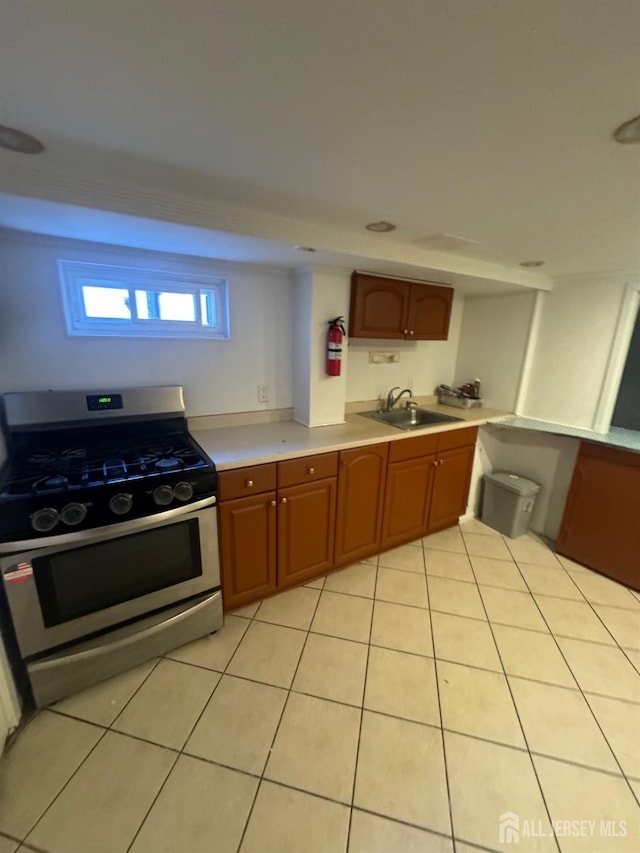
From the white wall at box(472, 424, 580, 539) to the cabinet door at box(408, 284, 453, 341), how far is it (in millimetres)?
906

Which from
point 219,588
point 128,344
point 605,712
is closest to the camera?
point 605,712

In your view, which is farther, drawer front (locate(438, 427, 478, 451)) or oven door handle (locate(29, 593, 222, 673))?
drawer front (locate(438, 427, 478, 451))

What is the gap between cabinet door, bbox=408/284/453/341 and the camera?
8.29ft

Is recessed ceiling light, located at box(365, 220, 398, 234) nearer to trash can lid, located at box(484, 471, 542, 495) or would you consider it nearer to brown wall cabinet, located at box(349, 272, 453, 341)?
brown wall cabinet, located at box(349, 272, 453, 341)

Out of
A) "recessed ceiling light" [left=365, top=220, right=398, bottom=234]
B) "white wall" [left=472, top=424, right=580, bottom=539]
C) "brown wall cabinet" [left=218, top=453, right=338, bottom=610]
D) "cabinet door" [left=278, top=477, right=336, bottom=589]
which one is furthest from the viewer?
"white wall" [left=472, top=424, right=580, bottom=539]

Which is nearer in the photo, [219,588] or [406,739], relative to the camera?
[406,739]

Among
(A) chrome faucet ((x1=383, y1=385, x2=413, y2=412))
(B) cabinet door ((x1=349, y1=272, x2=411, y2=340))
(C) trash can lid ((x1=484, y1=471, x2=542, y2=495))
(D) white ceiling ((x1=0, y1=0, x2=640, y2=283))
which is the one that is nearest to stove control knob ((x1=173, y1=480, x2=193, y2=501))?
(D) white ceiling ((x1=0, y1=0, x2=640, y2=283))

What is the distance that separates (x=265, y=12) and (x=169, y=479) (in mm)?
1437

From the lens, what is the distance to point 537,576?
2.35 metres

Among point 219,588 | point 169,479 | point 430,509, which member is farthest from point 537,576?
point 169,479

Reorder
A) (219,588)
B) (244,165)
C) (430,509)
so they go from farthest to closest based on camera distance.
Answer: (430,509)
(219,588)
(244,165)

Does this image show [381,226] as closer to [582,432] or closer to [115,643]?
[582,432]

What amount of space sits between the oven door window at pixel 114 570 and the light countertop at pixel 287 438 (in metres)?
0.41

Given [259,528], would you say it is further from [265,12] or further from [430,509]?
[265,12]
